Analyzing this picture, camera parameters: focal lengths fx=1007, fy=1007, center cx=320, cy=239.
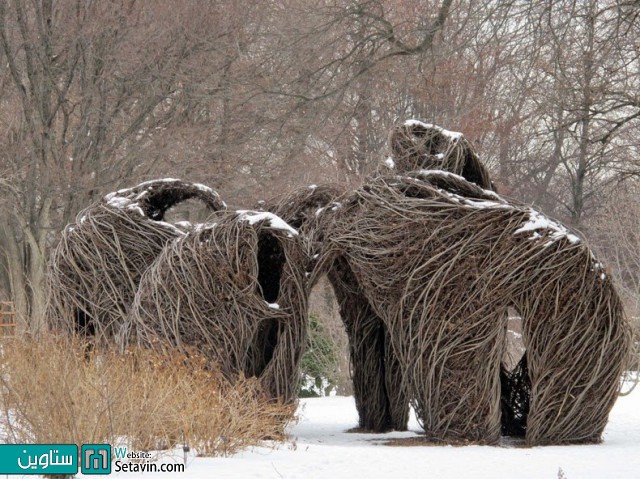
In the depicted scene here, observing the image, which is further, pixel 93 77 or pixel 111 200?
pixel 93 77

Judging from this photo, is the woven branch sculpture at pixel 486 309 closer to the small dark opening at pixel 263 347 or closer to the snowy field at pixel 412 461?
the snowy field at pixel 412 461

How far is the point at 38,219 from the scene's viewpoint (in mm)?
16109

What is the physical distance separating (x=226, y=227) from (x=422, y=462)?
284 cm

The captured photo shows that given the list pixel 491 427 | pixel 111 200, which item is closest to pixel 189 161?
pixel 111 200

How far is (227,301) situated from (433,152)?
2.96 meters

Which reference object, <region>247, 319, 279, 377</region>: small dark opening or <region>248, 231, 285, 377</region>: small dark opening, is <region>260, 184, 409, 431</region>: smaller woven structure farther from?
<region>247, 319, 279, 377</region>: small dark opening

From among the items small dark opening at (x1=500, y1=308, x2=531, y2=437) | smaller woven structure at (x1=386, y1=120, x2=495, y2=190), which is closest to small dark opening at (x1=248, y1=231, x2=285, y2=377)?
smaller woven structure at (x1=386, y1=120, x2=495, y2=190)

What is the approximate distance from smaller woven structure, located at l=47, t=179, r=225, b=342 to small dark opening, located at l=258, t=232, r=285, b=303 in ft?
3.03

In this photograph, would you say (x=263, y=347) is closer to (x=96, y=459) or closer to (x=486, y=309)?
(x=486, y=309)

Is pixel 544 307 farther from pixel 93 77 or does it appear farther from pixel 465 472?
pixel 93 77

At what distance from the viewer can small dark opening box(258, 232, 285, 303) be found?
10023mm

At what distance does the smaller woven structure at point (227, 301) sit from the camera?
908cm

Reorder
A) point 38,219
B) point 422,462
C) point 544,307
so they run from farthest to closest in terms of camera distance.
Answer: point 38,219 → point 544,307 → point 422,462

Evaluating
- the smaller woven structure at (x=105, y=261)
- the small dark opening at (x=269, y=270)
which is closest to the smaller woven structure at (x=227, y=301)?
the small dark opening at (x=269, y=270)
